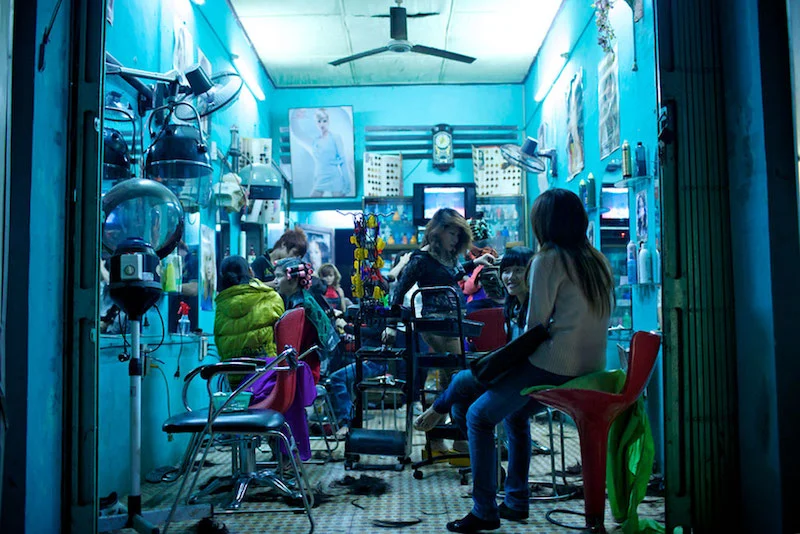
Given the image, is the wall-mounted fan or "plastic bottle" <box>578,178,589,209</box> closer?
"plastic bottle" <box>578,178,589,209</box>

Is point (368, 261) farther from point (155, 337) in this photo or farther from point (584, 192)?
point (584, 192)

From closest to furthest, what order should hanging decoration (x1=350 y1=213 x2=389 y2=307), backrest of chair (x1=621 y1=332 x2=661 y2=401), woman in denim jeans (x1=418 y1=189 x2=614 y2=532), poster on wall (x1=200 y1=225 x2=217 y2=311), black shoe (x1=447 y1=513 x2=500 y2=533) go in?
backrest of chair (x1=621 y1=332 x2=661 y2=401) → woman in denim jeans (x1=418 y1=189 x2=614 y2=532) → black shoe (x1=447 y1=513 x2=500 y2=533) → hanging decoration (x1=350 y1=213 x2=389 y2=307) → poster on wall (x1=200 y1=225 x2=217 y2=311)

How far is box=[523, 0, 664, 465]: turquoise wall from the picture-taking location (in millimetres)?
4266

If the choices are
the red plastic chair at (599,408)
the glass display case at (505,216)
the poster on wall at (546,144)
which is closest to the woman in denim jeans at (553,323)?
the red plastic chair at (599,408)

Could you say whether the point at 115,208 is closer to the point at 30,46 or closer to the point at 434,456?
the point at 30,46

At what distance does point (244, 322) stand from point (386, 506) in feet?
4.40

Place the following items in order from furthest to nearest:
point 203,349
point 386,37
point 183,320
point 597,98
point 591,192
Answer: point 386,37, point 591,192, point 597,98, point 203,349, point 183,320

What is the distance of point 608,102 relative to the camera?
517cm

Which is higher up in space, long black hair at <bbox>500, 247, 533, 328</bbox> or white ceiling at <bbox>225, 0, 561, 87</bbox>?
white ceiling at <bbox>225, 0, 561, 87</bbox>

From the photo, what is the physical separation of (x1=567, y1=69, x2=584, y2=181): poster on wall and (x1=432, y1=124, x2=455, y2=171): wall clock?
242 cm

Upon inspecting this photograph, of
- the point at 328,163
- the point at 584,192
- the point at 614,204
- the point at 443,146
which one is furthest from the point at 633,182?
the point at 328,163

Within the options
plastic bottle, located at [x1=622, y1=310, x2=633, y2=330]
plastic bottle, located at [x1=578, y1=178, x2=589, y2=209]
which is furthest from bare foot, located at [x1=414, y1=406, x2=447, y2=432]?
plastic bottle, located at [x1=578, y1=178, x2=589, y2=209]

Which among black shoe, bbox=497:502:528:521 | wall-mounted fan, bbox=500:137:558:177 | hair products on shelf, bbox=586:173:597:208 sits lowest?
black shoe, bbox=497:502:528:521

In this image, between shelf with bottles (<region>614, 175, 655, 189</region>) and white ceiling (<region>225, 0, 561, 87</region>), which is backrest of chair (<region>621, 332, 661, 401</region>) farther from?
white ceiling (<region>225, 0, 561, 87</region>)
